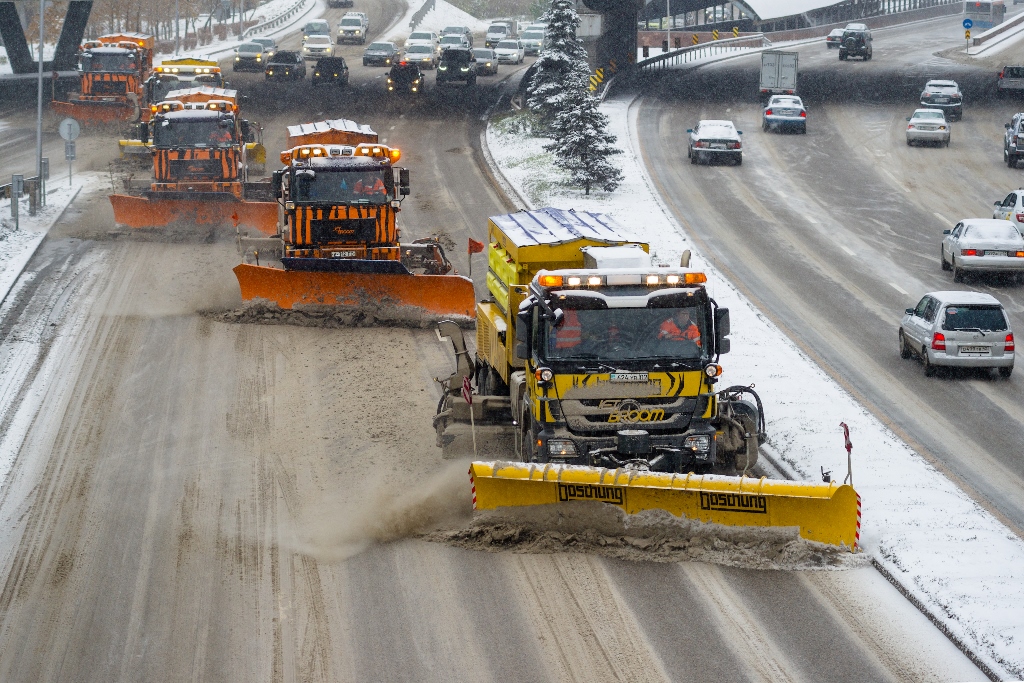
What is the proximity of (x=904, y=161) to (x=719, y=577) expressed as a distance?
116 feet

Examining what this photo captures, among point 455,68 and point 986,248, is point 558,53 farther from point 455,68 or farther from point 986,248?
point 986,248

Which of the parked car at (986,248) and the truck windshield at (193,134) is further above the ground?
the truck windshield at (193,134)

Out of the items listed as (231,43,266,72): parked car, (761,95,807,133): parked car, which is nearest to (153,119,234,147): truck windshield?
(761,95,807,133): parked car

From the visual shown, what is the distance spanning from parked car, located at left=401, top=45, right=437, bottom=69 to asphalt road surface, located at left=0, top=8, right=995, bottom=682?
143ft

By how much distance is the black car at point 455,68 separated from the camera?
56.2 m

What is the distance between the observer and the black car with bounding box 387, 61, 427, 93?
5341cm

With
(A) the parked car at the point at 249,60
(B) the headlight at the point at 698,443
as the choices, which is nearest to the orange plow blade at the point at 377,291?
(B) the headlight at the point at 698,443

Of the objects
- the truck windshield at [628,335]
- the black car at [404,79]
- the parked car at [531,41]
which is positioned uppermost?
the parked car at [531,41]

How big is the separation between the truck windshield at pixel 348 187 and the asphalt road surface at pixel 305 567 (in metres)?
2.98

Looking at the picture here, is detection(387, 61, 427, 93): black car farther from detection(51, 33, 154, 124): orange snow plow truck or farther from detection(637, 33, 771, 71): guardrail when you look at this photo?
detection(637, 33, 771, 71): guardrail

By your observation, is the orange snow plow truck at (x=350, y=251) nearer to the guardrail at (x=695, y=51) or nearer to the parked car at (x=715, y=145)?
the parked car at (x=715, y=145)

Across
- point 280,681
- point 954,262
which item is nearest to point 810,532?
point 280,681

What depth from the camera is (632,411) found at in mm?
12930

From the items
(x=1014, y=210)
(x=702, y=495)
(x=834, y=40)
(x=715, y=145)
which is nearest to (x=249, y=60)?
(x=715, y=145)
